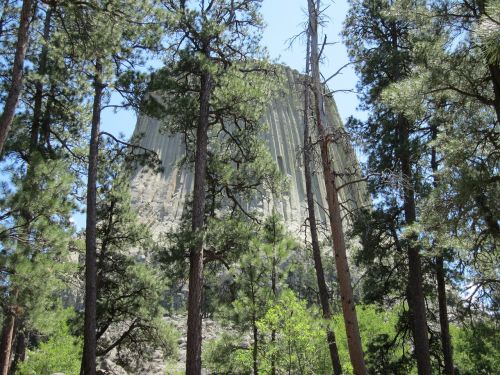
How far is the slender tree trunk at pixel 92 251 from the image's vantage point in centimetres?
1022

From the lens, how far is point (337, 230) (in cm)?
734

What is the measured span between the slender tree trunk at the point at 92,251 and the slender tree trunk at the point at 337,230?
4589mm

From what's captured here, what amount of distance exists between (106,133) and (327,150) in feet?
20.4

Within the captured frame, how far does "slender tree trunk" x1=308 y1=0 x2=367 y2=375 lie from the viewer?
6.71m

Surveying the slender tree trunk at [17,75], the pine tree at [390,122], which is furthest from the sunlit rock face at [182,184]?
the slender tree trunk at [17,75]

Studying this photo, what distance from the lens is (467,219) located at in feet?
25.8

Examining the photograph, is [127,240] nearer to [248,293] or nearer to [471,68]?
[248,293]

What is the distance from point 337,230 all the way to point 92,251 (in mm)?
5921

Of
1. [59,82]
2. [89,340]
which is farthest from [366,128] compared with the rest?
[89,340]

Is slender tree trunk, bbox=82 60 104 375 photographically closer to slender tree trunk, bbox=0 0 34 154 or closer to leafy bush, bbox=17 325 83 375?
slender tree trunk, bbox=0 0 34 154

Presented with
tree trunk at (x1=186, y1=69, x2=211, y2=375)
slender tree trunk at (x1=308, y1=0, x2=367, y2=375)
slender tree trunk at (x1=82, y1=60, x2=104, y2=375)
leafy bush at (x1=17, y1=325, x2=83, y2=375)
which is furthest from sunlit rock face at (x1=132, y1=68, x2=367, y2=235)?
slender tree trunk at (x1=308, y1=0, x2=367, y2=375)

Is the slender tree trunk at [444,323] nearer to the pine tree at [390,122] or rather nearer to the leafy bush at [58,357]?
the pine tree at [390,122]

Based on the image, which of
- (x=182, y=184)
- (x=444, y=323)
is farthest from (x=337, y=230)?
(x=182, y=184)

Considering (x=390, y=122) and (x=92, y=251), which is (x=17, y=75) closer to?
(x=92, y=251)
